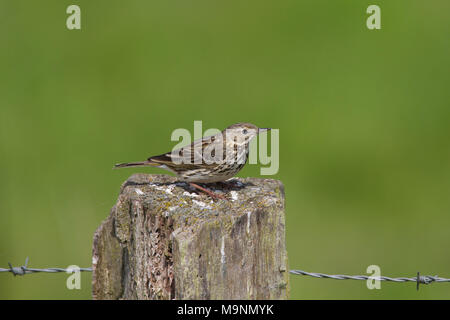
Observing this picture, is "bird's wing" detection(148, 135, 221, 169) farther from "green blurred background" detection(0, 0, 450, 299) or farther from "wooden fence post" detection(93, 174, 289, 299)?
"green blurred background" detection(0, 0, 450, 299)

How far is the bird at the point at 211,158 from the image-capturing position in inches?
270

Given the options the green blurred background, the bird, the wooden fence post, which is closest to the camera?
the wooden fence post

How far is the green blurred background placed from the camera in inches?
436

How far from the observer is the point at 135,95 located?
14.0 metres

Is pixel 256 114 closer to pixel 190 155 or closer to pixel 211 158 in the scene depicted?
pixel 190 155

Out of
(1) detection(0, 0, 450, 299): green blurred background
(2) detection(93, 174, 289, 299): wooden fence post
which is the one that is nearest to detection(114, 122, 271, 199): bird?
(2) detection(93, 174, 289, 299): wooden fence post

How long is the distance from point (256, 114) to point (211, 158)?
21.5 ft

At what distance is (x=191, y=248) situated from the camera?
5.10 metres

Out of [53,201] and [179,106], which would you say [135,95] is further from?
[53,201]

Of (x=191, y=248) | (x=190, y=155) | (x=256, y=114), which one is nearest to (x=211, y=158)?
(x=190, y=155)

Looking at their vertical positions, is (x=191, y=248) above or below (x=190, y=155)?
below

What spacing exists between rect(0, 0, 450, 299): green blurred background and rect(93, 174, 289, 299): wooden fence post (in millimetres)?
4163

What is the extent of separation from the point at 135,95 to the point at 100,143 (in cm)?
163

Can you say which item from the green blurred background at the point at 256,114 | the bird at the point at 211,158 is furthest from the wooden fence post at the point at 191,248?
the green blurred background at the point at 256,114
